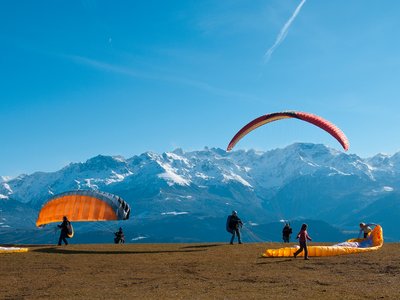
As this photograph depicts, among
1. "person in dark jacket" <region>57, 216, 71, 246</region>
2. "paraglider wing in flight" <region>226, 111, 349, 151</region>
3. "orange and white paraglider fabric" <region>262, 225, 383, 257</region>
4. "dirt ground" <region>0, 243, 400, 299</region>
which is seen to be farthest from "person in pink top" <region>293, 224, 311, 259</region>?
"person in dark jacket" <region>57, 216, 71, 246</region>

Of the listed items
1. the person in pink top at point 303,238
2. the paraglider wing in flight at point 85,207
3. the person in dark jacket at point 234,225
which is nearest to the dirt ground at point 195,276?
the person in pink top at point 303,238

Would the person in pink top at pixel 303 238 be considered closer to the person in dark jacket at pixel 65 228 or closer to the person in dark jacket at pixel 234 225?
the person in dark jacket at pixel 234 225

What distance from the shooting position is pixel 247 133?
131 ft

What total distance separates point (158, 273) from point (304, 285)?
7.01 m

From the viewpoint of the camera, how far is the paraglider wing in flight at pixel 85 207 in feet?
120

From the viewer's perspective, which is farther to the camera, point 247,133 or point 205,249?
point 247,133

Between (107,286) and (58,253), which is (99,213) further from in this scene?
(107,286)

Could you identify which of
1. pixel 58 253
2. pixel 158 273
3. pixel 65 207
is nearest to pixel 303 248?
pixel 158 273

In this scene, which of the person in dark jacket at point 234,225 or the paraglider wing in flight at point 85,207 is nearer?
the paraglider wing in flight at point 85,207

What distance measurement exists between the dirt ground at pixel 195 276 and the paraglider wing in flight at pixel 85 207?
5.30m

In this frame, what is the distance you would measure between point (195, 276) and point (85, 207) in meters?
17.9

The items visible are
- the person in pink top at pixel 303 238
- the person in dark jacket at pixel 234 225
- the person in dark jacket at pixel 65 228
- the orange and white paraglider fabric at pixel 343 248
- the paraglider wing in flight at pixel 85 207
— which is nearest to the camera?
the person in pink top at pixel 303 238

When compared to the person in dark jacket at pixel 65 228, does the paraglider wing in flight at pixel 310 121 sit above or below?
above

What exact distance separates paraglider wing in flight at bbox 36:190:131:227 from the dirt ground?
209 inches
